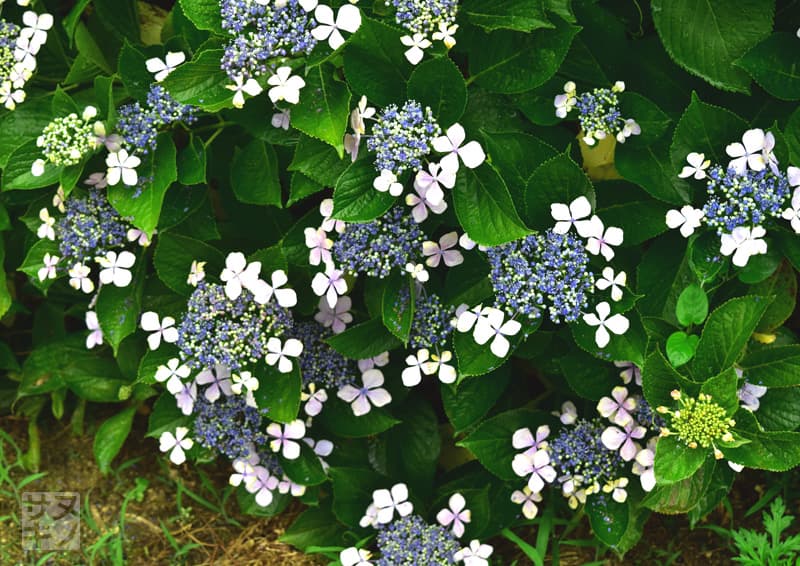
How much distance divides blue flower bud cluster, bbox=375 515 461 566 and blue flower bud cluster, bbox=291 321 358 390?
0.33m

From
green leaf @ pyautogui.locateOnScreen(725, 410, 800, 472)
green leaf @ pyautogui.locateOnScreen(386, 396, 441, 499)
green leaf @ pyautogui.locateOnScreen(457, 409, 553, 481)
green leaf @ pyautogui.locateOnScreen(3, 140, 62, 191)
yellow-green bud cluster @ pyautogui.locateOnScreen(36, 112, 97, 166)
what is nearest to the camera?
green leaf @ pyautogui.locateOnScreen(725, 410, 800, 472)

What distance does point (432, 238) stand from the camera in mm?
1835

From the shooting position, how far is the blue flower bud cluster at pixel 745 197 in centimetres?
151

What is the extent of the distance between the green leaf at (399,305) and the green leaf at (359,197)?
0.80ft

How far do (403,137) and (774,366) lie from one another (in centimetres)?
80

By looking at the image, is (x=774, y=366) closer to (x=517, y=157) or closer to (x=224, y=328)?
(x=517, y=157)

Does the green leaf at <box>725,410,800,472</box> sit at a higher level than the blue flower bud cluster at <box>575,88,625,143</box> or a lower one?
lower

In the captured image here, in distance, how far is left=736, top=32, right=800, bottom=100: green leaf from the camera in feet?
5.32

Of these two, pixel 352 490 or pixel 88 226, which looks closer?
pixel 88 226

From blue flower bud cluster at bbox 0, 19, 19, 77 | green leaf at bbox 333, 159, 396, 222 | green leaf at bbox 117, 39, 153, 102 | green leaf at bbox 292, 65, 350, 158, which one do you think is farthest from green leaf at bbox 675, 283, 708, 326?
blue flower bud cluster at bbox 0, 19, 19, 77

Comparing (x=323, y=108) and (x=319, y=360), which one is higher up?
(x=323, y=108)

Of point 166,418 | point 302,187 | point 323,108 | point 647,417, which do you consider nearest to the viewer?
point 323,108

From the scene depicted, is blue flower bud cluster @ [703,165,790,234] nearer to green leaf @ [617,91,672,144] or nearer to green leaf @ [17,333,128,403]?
green leaf @ [617,91,672,144]

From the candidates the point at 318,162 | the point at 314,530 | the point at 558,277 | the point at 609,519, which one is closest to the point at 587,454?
the point at 609,519
